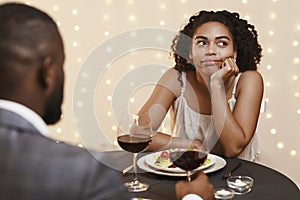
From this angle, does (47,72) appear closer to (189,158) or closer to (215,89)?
(189,158)

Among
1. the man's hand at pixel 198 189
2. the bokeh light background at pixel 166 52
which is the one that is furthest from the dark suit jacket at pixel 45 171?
the bokeh light background at pixel 166 52

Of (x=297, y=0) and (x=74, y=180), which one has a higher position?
(x=297, y=0)

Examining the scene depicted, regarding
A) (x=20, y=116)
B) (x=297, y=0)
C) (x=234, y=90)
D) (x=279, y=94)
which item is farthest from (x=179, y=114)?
(x=20, y=116)

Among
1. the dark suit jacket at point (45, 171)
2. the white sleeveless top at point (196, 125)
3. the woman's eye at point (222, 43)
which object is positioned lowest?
the white sleeveless top at point (196, 125)

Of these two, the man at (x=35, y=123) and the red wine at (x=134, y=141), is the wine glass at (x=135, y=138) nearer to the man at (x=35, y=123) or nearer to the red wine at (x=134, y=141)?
the red wine at (x=134, y=141)

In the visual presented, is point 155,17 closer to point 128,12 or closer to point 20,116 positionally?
point 128,12

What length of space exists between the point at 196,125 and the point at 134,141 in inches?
33.0

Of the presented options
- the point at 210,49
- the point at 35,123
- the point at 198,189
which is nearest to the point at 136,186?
the point at 198,189

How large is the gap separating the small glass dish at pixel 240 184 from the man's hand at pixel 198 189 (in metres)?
0.15

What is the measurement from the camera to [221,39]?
223 cm

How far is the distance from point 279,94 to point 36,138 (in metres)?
2.45

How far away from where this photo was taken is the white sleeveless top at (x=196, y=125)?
2.26 metres

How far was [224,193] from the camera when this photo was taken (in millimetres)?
1391

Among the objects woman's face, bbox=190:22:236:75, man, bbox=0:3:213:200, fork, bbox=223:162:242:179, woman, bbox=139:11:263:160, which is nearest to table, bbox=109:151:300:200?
fork, bbox=223:162:242:179
